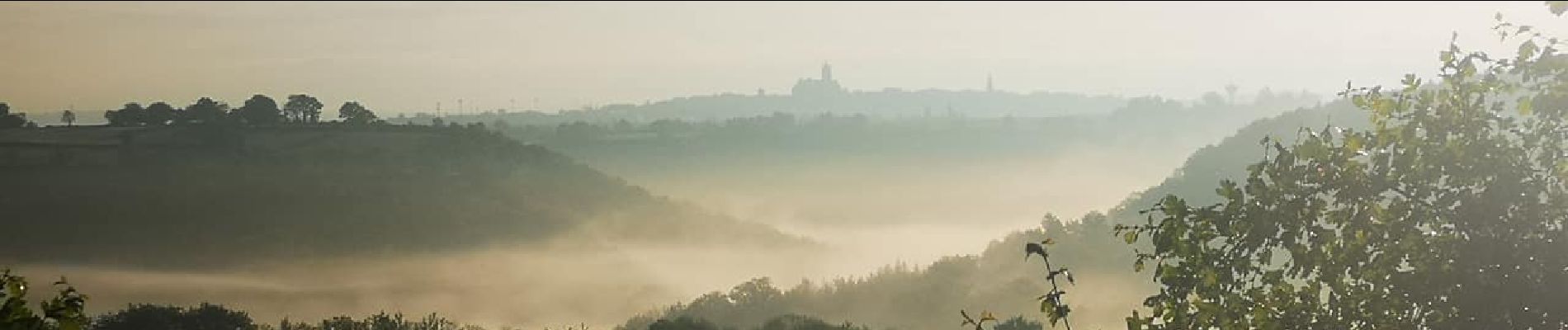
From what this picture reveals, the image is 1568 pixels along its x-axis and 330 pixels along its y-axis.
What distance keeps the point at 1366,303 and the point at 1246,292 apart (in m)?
0.89

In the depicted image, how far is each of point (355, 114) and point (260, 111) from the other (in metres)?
13.9

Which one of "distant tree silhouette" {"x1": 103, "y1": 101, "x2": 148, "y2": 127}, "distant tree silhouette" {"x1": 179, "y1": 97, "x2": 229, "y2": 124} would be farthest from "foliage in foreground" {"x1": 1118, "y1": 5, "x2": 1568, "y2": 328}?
"distant tree silhouette" {"x1": 179, "y1": 97, "x2": 229, "y2": 124}

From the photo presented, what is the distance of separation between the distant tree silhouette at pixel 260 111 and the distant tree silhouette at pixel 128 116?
852cm

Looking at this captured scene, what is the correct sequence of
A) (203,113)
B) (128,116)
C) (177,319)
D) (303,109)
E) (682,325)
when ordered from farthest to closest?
1. (303,109)
2. (203,113)
3. (128,116)
4. (177,319)
5. (682,325)

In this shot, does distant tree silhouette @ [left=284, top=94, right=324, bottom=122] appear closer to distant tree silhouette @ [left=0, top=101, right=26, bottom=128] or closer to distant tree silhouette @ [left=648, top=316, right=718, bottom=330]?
distant tree silhouette @ [left=0, top=101, right=26, bottom=128]

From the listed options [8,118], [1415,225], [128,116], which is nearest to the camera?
[1415,225]

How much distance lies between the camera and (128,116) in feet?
343

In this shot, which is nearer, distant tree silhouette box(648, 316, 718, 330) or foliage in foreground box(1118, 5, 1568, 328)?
foliage in foreground box(1118, 5, 1568, 328)

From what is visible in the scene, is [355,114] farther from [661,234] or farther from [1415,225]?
[1415,225]

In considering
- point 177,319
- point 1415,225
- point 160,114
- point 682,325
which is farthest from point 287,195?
point 1415,225

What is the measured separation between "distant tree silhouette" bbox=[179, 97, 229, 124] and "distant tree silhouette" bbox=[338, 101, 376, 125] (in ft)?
54.4

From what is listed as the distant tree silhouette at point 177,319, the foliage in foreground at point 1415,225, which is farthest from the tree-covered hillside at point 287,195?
the foliage in foreground at point 1415,225

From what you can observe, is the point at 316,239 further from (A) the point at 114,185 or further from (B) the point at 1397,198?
(B) the point at 1397,198

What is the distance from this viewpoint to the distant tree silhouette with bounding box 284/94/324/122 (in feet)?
397
